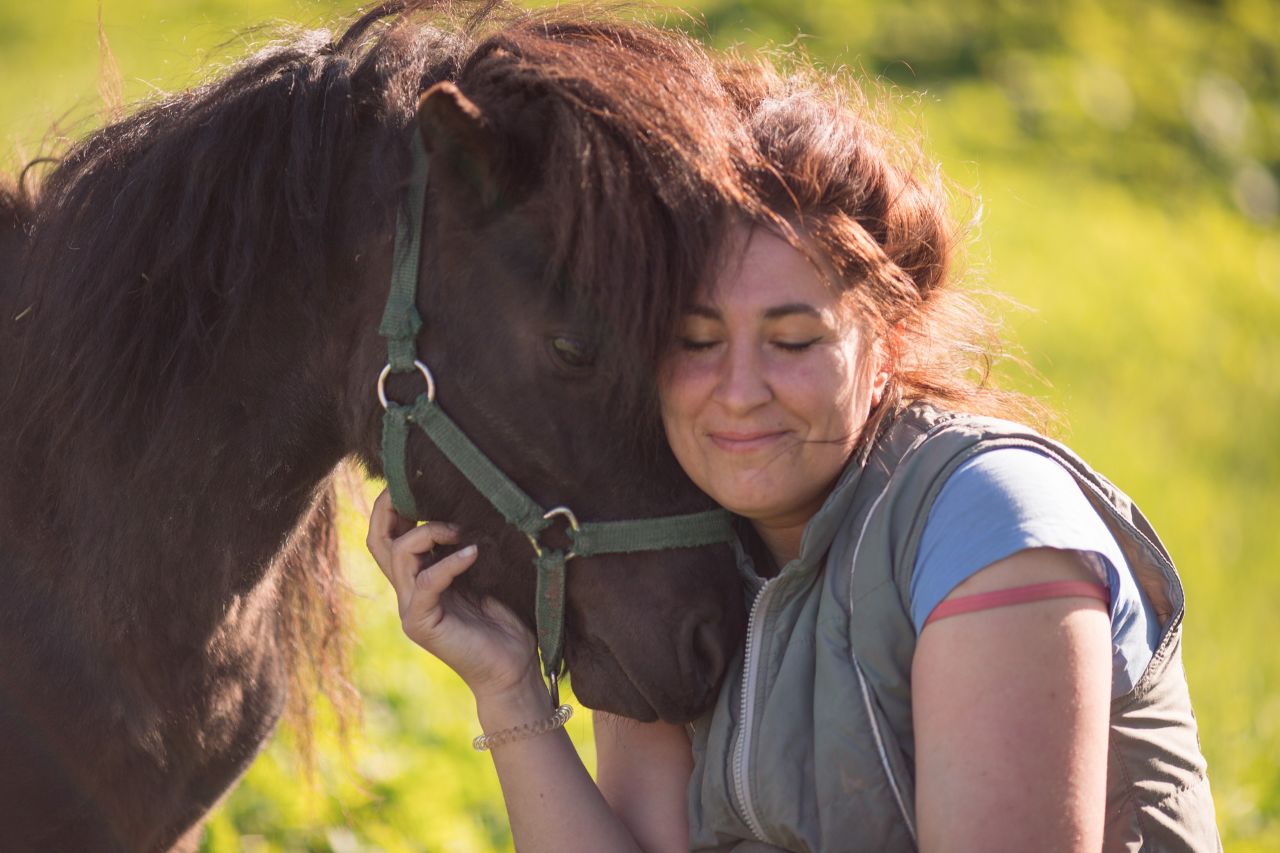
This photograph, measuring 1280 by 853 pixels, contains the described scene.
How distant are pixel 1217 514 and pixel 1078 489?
5.92 metres

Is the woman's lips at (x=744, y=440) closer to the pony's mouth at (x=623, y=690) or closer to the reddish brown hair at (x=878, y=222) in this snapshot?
the reddish brown hair at (x=878, y=222)

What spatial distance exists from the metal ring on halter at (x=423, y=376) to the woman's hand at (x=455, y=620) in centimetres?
23

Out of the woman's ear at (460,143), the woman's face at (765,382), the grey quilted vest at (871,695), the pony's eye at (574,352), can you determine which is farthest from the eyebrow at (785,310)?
the woman's ear at (460,143)

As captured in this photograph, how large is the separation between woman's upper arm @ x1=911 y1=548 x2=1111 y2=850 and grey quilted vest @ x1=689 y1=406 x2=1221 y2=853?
0.14 m

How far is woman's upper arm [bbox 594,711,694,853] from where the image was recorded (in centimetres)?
237

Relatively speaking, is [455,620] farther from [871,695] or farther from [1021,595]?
[1021,595]

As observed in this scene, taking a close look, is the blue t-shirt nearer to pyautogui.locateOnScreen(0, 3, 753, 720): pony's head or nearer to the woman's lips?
the woman's lips

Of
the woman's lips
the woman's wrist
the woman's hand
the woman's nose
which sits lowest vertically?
the woman's wrist

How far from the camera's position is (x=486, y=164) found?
2.04m

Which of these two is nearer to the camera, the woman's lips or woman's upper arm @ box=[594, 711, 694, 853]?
the woman's lips

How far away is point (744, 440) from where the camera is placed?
2.04 meters

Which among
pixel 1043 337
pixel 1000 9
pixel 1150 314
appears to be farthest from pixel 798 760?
pixel 1000 9

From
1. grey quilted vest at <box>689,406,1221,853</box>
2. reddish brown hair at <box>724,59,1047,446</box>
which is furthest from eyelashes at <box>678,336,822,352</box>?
grey quilted vest at <box>689,406,1221,853</box>

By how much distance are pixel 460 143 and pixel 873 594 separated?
3.08ft
